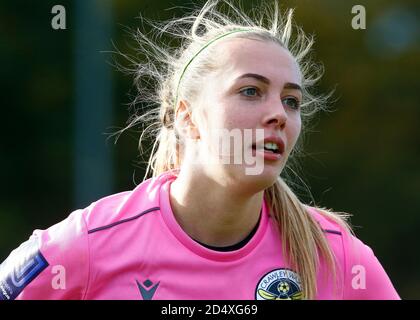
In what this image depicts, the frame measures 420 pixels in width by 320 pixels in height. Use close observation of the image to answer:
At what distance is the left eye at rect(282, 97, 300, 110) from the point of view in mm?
3406

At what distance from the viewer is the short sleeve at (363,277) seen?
3502 mm

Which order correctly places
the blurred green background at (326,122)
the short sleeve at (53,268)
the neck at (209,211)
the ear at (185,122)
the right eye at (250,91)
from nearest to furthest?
the short sleeve at (53,268), the right eye at (250,91), the neck at (209,211), the ear at (185,122), the blurred green background at (326,122)

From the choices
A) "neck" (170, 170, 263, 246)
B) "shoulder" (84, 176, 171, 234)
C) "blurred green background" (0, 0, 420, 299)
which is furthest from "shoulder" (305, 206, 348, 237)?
"blurred green background" (0, 0, 420, 299)

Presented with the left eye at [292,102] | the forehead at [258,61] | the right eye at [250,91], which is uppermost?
the forehead at [258,61]

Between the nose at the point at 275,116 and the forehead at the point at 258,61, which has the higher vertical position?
the forehead at the point at 258,61

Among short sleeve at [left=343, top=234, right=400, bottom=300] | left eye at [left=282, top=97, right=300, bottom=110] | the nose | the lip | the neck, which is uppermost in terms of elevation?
left eye at [left=282, top=97, right=300, bottom=110]

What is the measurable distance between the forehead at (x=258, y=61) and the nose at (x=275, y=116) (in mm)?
114

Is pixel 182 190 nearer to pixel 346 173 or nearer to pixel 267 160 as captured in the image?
pixel 267 160

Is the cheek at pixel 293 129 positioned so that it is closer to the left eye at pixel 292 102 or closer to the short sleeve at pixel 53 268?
the left eye at pixel 292 102

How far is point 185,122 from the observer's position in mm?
3627

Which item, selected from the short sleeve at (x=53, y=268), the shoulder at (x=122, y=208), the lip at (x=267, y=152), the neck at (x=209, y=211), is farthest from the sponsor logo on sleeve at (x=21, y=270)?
the lip at (x=267, y=152)

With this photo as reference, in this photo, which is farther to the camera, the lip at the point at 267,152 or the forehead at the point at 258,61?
the forehead at the point at 258,61

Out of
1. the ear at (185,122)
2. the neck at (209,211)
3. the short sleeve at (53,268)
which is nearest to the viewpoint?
the short sleeve at (53,268)

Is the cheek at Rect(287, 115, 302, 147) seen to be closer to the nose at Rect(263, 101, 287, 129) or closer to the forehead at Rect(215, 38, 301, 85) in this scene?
the nose at Rect(263, 101, 287, 129)
